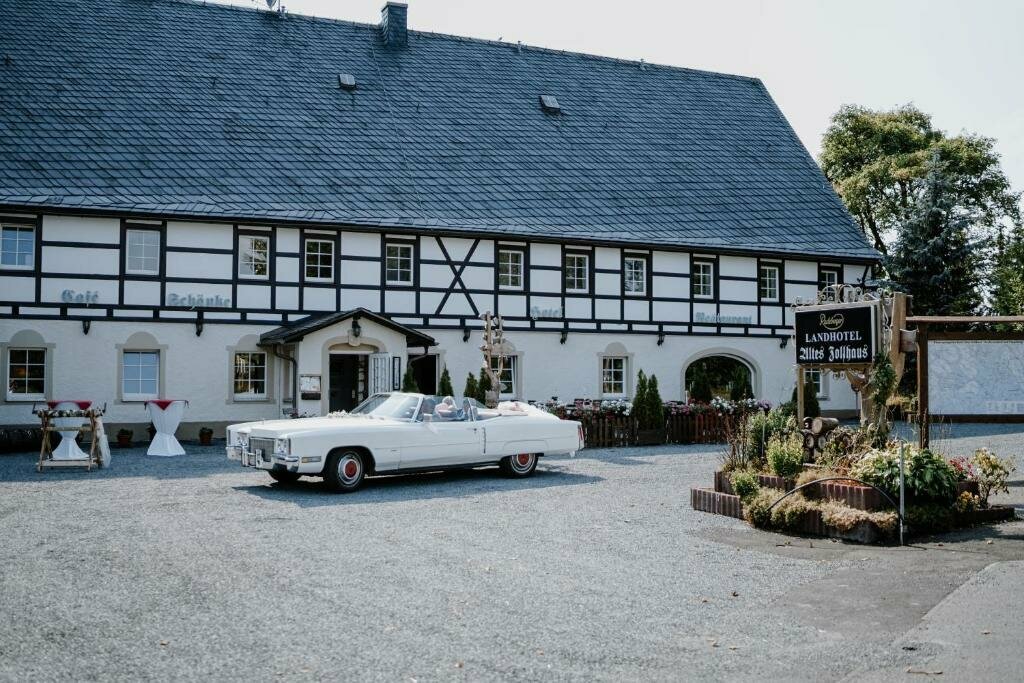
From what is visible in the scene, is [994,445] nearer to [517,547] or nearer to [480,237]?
[480,237]

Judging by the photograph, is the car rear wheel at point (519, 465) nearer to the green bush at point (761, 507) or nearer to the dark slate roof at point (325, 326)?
the green bush at point (761, 507)

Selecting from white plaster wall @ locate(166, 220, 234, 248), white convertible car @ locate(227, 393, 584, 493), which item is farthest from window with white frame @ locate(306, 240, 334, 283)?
white convertible car @ locate(227, 393, 584, 493)

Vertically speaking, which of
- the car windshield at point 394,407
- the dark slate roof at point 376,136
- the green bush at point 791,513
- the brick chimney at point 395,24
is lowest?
the green bush at point 791,513

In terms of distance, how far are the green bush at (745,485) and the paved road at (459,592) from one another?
0.43m

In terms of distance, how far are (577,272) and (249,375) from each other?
8.19 m

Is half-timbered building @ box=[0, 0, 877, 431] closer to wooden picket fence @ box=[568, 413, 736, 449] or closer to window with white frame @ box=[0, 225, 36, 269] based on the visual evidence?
window with white frame @ box=[0, 225, 36, 269]

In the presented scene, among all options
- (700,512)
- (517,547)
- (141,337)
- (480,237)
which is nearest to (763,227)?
(480,237)

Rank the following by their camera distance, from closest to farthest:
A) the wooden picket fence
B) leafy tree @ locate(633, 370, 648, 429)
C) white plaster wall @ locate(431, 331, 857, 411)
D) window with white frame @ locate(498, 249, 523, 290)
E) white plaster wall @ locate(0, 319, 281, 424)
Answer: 1. white plaster wall @ locate(0, 319, 281, 424)
2. the wooden picket fence
3. leafy tree @ locate(633, 370, 648, 429)
4. white plaster wall @ locate(431, 331, 857, 411)
5. window with white frame @ locate(498, 249, 523, 290)

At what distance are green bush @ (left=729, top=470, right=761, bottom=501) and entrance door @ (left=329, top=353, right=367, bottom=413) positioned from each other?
514 inches

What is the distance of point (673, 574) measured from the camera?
7.86 meters

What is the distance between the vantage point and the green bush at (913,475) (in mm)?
9578

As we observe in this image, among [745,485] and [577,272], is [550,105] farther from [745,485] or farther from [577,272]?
[745,485]

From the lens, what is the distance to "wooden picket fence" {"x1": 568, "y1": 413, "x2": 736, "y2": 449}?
20516 millimetres

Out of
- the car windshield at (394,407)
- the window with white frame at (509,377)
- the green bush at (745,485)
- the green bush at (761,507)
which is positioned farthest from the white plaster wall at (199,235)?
the green bush at (761,507)
